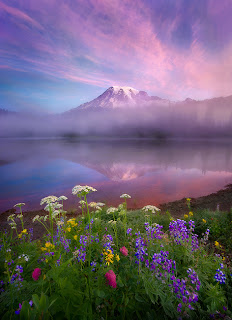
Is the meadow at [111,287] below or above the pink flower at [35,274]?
below

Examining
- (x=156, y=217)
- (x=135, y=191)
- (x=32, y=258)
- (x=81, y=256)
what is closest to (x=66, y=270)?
(x=81, y=256)

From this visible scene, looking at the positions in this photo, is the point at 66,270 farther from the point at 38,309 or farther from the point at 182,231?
the point at 182,231

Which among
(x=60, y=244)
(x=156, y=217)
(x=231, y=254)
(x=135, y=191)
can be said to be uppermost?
(x=60, y=244)

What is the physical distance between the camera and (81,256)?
2.69 meters

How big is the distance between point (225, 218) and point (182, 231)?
20.9ft

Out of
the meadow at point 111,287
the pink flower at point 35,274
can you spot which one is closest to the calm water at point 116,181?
the meadow at point 111,287

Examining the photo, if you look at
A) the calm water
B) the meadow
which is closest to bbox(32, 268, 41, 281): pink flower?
the meadow

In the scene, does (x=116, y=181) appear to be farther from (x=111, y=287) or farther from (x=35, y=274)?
(x=35, y=274)

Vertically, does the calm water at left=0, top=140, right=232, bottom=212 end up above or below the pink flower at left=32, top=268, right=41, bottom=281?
below

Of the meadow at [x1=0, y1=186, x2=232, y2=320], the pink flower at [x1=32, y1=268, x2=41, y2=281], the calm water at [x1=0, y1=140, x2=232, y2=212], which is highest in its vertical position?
the pink flower at [x1=32, y1=268, x2=41, y2=281]

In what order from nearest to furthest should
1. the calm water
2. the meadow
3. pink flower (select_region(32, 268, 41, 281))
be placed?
the meadow
pink flower (select_region(32, 268, 41, 281))
the calm water

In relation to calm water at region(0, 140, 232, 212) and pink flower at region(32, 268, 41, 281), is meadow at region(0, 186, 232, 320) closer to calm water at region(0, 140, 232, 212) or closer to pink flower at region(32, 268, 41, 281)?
pink flower at region(32, 268, 41, 281)

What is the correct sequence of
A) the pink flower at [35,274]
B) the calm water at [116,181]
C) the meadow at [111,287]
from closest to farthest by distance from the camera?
the meadow at [111,287]
the pink flower at [35,274]
the calm water at [116,181]

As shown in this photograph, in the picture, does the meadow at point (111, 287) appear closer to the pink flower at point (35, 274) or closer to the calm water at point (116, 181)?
the pink flower at point (35, 274)
